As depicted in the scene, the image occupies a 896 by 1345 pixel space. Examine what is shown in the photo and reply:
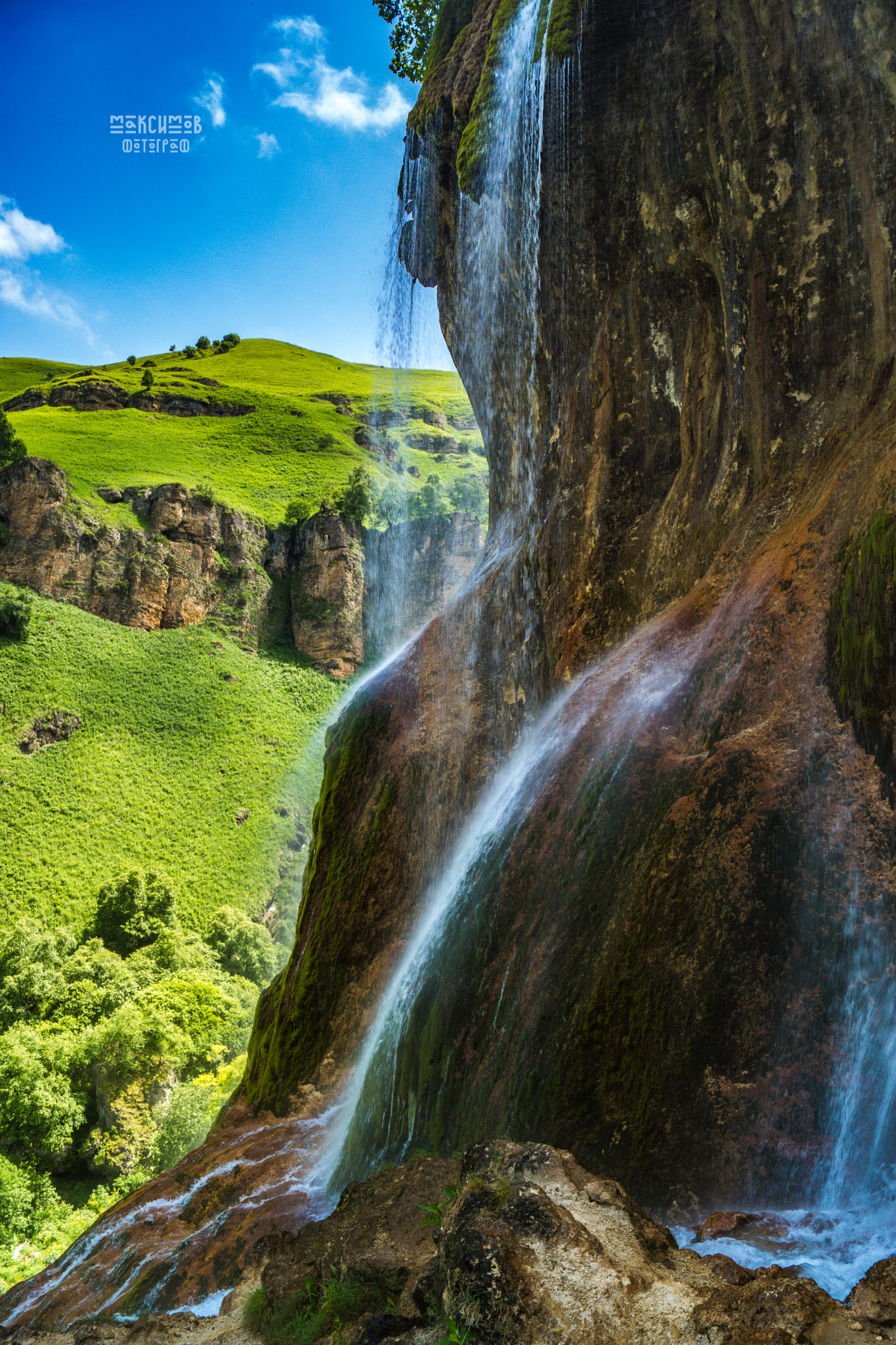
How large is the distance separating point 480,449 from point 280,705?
1941 inches

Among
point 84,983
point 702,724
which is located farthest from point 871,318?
point 84,983

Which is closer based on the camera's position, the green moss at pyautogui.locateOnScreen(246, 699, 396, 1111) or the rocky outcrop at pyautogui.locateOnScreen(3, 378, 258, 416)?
the green moss at pyautogui.locateOnScreen(246, 699, 396, 1111)

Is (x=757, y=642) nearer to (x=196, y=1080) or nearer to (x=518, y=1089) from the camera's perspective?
(x=518, y=1089)

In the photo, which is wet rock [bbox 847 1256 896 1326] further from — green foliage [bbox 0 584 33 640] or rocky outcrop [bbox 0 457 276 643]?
rocky outcrop [bbox 0 457 276 643]

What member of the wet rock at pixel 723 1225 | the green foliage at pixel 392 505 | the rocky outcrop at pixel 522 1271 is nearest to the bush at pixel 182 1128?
the rocky outcrop at pixel 522 1271

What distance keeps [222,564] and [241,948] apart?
40.9 meters

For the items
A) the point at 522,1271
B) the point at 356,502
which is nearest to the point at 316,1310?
the point at 522,1271

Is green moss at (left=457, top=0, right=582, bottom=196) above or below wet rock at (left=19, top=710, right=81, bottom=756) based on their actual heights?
above

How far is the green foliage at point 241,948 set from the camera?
43344 mm

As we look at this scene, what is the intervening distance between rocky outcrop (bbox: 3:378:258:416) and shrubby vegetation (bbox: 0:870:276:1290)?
8817 centimetres

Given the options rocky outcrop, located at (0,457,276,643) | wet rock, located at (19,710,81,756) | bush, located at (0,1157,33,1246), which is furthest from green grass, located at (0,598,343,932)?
bush, located at (0,1157,33,1246)

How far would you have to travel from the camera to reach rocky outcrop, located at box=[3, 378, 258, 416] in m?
108

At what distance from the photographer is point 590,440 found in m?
12.3

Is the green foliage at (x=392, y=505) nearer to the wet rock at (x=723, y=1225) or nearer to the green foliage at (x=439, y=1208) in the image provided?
the green foliage at (x=439, y=1208)
